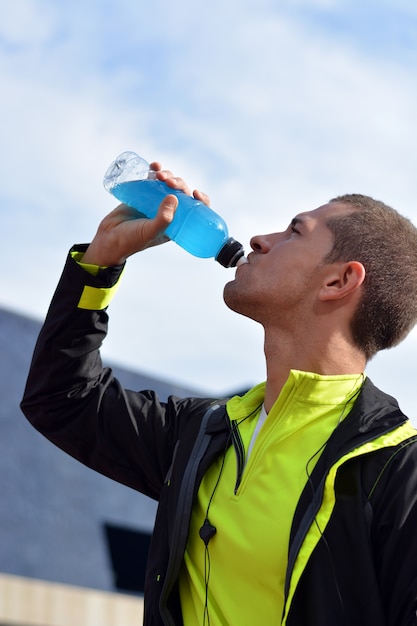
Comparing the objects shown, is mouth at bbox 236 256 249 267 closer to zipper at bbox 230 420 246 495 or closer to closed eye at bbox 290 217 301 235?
closed eye at bbox 290 217 301 235

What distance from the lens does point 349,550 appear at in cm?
275

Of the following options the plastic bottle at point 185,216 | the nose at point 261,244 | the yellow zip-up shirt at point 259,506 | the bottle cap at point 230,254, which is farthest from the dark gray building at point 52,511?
the yellow zip-up shirt at point 259,506

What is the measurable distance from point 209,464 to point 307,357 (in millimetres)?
495

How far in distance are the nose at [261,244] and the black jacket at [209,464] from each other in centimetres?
49

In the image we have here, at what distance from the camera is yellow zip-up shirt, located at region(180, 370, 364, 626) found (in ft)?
9.33

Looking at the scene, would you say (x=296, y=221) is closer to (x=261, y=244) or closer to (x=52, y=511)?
(x=261, y=244)

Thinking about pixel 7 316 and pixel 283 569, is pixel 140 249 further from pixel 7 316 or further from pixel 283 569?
pixel 7 316

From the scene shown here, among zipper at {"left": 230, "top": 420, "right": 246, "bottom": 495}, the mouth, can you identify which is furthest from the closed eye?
zipper at {"left": 230, "top": 420, "right": 246, "bottom": 495}

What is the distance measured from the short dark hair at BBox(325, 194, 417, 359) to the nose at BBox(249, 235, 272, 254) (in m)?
0.22

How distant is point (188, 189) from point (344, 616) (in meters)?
1.85

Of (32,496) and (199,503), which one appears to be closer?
(199,503)

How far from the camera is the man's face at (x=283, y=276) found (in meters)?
3.47

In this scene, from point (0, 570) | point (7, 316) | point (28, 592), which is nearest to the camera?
point (28, 592)

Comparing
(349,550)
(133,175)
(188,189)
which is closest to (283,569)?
(349,550)
